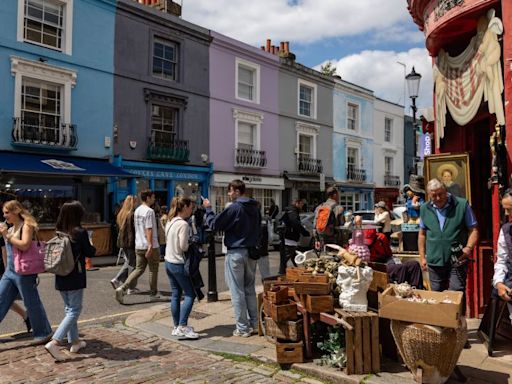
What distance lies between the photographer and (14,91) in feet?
48.3

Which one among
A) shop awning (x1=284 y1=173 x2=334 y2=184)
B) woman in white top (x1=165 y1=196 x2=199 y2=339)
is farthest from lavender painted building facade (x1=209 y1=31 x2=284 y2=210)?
woman in white top (x1=165 y1=196 x2=199 y2=339)

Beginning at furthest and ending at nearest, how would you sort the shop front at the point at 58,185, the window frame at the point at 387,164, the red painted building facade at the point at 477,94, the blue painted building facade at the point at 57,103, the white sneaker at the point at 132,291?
the window frame at the point at 387,164 → the blue painted building facade at the point at 57,103 → the shop front at the point at 58,185 → the white sneaker at the point at 132,291 → the red painted building facade at the point at 477,94

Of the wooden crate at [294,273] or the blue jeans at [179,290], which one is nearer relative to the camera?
the wooden crate at [294,273]

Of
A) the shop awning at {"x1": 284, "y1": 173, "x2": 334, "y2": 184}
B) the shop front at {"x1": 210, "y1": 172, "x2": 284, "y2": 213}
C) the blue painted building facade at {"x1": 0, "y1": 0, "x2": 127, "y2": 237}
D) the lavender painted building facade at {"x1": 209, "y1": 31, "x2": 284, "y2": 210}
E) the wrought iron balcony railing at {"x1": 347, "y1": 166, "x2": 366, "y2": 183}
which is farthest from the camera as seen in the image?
the wrought iron balcony railing at {"x1": 347, "y1": 166, "x2": 366, "y2": 183}

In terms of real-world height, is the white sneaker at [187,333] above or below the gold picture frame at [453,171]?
below

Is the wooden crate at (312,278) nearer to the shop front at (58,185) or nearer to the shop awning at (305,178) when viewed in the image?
the shop front at (58,185)

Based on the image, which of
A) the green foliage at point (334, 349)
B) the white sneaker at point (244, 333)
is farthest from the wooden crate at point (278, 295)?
the white sneaker at point (244, 333)

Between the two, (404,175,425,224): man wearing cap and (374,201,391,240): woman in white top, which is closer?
(404,175,425,224): man wearing cap

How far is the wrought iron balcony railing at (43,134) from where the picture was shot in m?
14.6

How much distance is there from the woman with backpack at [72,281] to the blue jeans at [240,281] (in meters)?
1.54

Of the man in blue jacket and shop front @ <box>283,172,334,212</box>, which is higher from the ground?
shop front @ <box>283,172,334,212</box>

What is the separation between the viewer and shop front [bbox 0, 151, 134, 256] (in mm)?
13969

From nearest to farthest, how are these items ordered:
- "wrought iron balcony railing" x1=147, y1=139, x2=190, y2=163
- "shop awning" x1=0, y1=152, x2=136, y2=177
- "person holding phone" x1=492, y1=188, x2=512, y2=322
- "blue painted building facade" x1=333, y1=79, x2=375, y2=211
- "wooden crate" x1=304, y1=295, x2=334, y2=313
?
"person holding phone" x1=492, y1=188, x2=512, y2=322 → "wooden crate" x1=304, y1=295, x2=334, y2=313 → "shop awning" x1=0, y1=152, x2=136, y2=177 → "wrought iron balcony railing" x1=147, y1=139, x2=190, y2=163 → "blue painted building facade" x1=333, y1=79, x2=375, y2=211

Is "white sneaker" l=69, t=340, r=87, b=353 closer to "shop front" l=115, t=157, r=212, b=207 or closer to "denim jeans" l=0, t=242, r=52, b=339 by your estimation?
"denim jeans" l=0, t=242, r=52, b=339
